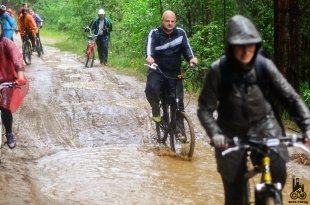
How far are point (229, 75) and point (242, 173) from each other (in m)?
0.79

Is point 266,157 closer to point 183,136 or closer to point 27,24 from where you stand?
point 183,136

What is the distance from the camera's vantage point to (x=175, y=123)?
8.08 metres

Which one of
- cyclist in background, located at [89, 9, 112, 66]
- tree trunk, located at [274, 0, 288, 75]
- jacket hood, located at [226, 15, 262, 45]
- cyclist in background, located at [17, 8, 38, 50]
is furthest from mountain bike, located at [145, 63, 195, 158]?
cyclist in background, located at [17, 8, 38, 50]

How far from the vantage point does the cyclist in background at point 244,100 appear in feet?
12.3

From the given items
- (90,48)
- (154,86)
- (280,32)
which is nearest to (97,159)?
(154,86)

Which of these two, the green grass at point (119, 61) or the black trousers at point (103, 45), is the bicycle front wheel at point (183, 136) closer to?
the green grass at point (119, 61)

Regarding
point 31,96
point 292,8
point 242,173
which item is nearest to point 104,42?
point 31,96

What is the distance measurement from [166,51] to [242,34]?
14.1 ft

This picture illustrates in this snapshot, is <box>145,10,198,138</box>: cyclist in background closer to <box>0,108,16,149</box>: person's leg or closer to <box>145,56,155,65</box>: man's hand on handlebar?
<box>145,56,155,65</box>: man's hand on handlebar

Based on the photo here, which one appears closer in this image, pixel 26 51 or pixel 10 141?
pixel 10 141

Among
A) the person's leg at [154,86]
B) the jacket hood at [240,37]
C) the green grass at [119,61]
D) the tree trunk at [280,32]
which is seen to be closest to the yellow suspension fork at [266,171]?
the jacket hood at [240,37]

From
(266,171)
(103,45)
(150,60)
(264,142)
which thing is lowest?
(103,45)

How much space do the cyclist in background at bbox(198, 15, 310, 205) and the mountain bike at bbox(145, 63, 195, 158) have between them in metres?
3.64

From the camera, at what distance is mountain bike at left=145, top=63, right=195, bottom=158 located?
25.7 feet
